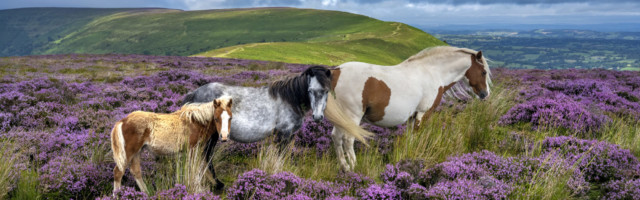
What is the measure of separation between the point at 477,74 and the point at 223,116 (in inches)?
199

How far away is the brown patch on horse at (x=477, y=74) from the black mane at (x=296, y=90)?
11.0ft

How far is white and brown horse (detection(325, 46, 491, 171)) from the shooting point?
208 inches

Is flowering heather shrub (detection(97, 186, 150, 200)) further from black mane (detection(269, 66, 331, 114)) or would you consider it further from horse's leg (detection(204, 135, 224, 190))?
black mane (detection(269, 66, 331, 114))

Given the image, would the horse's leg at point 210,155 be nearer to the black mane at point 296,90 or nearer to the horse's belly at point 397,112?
the black mane at point 296,90

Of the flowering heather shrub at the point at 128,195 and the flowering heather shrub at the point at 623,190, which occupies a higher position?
the flowering heather shrub at the point at 128,195

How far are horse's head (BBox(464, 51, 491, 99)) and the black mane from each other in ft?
11.0

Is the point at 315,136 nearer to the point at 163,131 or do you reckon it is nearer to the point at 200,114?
the point at 200,114

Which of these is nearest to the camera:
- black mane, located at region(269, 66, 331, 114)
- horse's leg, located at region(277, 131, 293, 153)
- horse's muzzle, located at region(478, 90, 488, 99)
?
black mane, located at region(269, 66, 331, 114)

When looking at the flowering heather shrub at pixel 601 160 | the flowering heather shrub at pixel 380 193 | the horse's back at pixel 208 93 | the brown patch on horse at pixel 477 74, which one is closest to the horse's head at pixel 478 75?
the brown patch on horse at pixel 477 74

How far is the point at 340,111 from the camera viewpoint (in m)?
5.03

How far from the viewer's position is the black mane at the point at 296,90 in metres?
4.54

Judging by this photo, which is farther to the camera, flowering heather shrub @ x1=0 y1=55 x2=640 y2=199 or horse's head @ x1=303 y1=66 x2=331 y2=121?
horse's head @ x1=303 y1=66 x2=331 y2=121

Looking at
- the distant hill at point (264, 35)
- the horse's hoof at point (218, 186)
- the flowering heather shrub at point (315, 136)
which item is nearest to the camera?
the horse's hoof at point (218, 186)

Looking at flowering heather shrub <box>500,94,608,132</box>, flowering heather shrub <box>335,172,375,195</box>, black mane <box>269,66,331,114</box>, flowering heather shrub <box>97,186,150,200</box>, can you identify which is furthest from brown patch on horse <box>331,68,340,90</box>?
flowering heather shrub <box>500,94,608,132</box>
